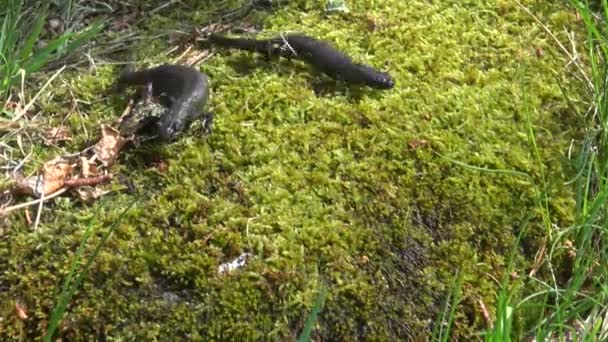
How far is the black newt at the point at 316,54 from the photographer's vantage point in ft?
11.3

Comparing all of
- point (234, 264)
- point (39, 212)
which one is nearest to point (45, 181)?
point (39, 212)

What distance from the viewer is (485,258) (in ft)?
9.55

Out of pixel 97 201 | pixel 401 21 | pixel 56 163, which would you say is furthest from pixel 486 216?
pixel 56 163

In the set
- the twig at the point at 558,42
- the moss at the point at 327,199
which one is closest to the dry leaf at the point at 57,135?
the moss at the point at 327,199

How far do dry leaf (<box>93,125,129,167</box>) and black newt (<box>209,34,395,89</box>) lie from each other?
81cm

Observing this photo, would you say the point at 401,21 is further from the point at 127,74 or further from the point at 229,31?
the point at 127,74

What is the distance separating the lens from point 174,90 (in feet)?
11.1

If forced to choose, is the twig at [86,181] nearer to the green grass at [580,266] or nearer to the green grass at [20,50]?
the green grass at [20,50]

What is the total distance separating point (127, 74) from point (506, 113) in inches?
66.8

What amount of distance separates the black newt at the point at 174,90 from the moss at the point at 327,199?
77 millimetres

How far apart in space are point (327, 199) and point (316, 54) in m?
0.82

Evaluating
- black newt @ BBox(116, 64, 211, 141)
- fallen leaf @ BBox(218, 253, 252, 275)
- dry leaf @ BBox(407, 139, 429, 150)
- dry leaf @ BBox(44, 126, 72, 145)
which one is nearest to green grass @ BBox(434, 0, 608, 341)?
dry leaf @ BBox(407, 139, 429, 150)

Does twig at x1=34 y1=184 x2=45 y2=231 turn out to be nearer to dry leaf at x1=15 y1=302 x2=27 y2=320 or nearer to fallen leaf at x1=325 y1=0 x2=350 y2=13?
dry leaf at x1=15 y1=302 x2=27 y2=320

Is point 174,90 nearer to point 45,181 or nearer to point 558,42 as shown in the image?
point 45,181
